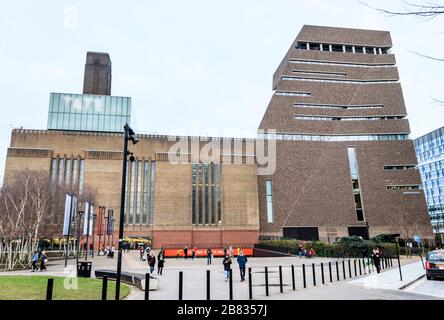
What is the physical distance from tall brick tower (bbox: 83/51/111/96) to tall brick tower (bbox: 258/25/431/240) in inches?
1642

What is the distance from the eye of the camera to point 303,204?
65500 millimetres

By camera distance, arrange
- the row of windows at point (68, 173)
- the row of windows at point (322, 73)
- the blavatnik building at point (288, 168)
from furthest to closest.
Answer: the row of windows at point (322, 73) < the blavatnik building at point (288, 168) < the row of windows at point (68, 173)

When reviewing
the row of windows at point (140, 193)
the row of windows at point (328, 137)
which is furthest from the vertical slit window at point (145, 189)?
the row of windows at point (328, 137)

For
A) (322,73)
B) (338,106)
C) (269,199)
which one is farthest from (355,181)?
(322,73)

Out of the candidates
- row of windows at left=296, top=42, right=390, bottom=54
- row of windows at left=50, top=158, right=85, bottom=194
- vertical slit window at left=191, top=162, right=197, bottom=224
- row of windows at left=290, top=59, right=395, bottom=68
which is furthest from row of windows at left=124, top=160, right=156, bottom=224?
row of windows at left=296, top=42, right=390, bottom=54

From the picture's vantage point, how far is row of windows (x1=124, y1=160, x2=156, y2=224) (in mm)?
62812

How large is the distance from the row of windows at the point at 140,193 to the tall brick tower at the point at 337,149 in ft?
71.8

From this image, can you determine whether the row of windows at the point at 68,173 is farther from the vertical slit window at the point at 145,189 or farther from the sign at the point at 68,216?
the sign at the point at 68,216

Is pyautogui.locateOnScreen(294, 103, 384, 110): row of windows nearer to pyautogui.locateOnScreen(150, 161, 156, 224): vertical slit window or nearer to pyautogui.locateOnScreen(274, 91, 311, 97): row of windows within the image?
pyautogui.locateOnScreen(274, 91, 311, 97): row of windows

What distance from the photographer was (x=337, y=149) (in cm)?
6906

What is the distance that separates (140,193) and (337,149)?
40729mm

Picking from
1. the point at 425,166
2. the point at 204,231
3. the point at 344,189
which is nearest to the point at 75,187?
the point at 204,231

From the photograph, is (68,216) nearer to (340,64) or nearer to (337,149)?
(337,149)

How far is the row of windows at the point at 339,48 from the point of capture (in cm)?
7646
